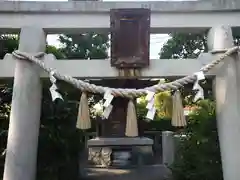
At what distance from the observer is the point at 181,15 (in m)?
4.05

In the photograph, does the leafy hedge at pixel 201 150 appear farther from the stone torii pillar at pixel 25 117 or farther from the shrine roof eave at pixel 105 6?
the stone torii pillar at pixel 25 117

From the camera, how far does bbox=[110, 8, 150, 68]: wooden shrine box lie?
12.4 feet

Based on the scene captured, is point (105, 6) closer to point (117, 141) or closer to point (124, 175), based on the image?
point (117, 141)

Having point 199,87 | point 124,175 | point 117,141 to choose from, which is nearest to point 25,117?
point 199,87

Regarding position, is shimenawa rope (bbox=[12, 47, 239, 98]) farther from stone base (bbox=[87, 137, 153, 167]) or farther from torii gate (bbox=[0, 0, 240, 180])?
stone base (bbox=[87, 137, 153, 167])

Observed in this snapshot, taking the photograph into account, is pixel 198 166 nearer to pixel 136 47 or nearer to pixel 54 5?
pixel 136 47

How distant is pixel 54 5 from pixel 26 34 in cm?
52

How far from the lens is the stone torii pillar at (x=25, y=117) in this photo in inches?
142

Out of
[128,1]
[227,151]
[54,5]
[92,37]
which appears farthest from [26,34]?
[92,37]

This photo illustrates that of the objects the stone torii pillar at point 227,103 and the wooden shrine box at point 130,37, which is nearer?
the stone torii pillar at point 227,103

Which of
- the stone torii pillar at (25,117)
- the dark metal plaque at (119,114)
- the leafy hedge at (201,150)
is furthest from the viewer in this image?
the leafy hedge at (201,150)

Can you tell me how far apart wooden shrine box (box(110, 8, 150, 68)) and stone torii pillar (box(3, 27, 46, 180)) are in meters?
0.98

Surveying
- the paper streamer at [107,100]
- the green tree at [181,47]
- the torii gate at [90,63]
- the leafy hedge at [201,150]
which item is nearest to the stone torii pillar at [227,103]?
the torii gate at [90,63]

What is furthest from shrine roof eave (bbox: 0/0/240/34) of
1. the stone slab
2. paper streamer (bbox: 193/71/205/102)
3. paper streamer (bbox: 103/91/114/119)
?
the stone slab
